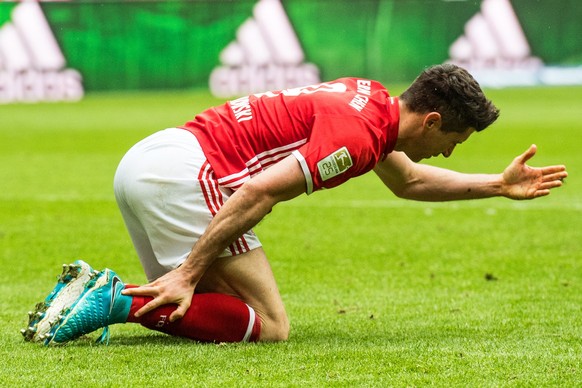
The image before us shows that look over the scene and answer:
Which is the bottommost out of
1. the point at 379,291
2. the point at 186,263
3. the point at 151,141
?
the point at 379,291

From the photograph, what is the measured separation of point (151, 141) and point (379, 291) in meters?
2.13

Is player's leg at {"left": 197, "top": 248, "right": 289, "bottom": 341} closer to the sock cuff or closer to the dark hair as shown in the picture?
the sock cuff

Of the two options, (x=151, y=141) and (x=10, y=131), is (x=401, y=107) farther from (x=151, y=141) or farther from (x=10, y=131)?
(x=10, y=131)

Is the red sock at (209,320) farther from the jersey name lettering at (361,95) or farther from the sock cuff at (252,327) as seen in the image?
the jersey name lettering at (361,95)

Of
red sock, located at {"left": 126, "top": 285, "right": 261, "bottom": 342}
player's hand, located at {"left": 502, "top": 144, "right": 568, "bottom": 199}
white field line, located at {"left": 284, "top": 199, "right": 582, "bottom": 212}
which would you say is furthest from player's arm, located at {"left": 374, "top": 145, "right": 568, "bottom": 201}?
white field line, located at {"left": 284, "top": 199, "right": 582, "bottom": 212}

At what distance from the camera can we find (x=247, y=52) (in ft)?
97.0

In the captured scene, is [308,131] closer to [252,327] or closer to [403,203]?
[252,327]

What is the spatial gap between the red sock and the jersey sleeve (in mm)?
751

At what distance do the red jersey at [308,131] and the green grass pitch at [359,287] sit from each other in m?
0.85

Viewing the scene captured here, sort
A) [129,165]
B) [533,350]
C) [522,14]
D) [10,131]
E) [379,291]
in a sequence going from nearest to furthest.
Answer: [533,350]
[129,165]
[379,291]
[10,131]
[522,14]

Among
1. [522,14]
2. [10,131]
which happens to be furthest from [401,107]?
[522,14]

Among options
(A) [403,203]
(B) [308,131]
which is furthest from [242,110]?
(A) [403,203]

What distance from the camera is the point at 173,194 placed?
5207 millimetres

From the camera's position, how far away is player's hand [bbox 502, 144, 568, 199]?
18.8 ft
